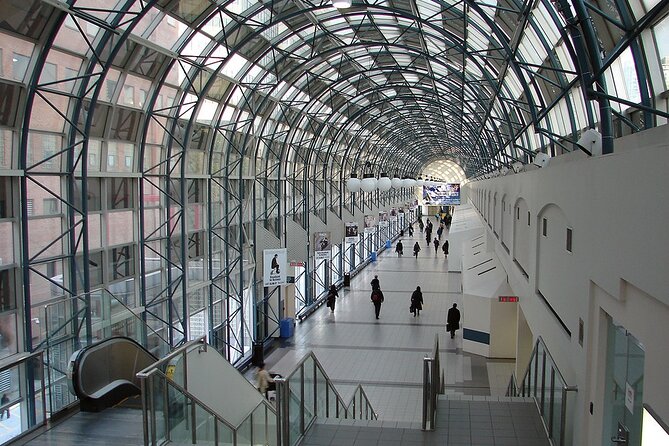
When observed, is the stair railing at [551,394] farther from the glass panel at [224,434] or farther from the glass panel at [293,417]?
the glass panel at [224,434]

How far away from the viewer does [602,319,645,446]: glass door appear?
206 inches

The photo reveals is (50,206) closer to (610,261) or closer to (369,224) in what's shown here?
(610,261)

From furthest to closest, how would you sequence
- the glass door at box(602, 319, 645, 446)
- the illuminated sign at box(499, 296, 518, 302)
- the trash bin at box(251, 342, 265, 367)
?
the trash bin at box(251, 342, 265, 367), the illuminated sign at box(499, 296, 518, 302), the glass door at box(602, 319, 645, 446)

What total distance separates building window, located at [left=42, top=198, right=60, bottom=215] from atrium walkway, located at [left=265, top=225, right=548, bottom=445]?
765cm

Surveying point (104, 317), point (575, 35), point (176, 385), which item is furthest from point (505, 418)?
point (104, 317)

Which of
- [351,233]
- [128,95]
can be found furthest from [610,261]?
[351,233]

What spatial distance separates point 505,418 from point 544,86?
883 cm

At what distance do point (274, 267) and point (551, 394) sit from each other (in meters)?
14.0

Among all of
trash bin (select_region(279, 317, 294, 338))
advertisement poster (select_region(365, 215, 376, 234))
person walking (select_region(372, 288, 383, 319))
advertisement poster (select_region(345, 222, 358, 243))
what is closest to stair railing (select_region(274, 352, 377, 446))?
trash bin (select_region(279, 317, 294, 338))

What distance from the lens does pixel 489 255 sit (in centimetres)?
2525

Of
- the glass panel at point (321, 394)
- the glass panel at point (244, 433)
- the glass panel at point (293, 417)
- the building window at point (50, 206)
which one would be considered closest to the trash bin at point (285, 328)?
the building window at point (50, 206)

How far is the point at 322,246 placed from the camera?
27.0 metres

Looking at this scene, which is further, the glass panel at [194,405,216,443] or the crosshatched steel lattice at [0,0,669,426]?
the crosshatched steel lattice at [0,0,669,426]

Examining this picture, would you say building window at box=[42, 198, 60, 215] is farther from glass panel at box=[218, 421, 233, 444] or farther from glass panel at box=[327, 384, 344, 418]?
glass panel at box=[218, 421, 233, 444]
